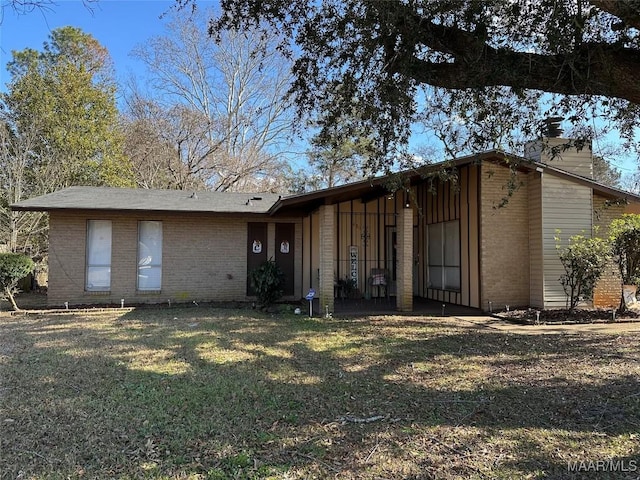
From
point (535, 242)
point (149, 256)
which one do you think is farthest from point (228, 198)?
point (535, 242)

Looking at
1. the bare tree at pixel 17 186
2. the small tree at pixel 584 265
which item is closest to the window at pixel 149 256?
the bare tree at pixel 17 186

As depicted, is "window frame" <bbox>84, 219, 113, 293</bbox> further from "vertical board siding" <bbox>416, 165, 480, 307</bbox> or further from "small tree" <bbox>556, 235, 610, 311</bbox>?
"small tree" <bbox>556, 235, 610, 311</bbox>

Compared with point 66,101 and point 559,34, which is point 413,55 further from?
point 66,101

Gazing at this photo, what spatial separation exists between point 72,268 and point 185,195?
3.84 meters

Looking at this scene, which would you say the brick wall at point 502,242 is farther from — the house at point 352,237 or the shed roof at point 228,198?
the shed roof at point 228,198

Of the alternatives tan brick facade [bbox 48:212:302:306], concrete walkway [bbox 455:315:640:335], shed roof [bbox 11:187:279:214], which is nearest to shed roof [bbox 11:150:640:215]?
shed roof [bbox 11:187:279:214]

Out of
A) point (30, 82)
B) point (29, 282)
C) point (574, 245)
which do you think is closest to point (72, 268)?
point (29, 282)

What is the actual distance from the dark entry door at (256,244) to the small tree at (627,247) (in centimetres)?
884

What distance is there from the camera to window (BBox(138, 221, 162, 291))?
1210 cm

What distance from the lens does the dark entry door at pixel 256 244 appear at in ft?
42.2

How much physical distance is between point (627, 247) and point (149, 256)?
465 inches

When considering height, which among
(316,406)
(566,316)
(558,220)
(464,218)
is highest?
(464,218)

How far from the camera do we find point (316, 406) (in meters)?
4.14

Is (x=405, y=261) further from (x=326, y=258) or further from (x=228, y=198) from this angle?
(x=228, y=198)
